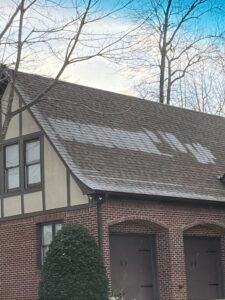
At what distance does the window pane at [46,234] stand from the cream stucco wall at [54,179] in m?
0.72

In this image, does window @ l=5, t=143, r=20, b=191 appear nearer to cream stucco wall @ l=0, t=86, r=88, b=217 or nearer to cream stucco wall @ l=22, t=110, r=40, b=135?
cream stucco wall @ l=0, t=86, r=88, b=217

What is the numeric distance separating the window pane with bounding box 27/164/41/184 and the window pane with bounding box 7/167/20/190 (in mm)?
558

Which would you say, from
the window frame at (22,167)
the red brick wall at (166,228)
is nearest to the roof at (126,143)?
the red brick wall at (166,228)

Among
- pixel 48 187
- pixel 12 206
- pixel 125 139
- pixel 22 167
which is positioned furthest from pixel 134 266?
pixel 22 167

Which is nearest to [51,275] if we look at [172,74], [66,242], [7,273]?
[66,242]

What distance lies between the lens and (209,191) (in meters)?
22.1

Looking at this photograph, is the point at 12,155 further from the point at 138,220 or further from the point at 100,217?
the point at 138,220

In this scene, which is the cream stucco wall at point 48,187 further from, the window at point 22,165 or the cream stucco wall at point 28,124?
the window at point 22,165

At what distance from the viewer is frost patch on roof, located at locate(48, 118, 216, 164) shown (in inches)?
813

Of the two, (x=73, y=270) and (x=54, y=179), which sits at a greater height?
(x=54, y=179)

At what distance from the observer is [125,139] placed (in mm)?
22344

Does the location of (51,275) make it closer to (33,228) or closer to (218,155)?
(33,228)

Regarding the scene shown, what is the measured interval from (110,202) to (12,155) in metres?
4.61

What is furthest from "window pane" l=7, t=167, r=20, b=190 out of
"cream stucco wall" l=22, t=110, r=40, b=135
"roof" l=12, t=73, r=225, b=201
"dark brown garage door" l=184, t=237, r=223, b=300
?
"dark brown garage door" l=184, t=237, r=223, b=300
